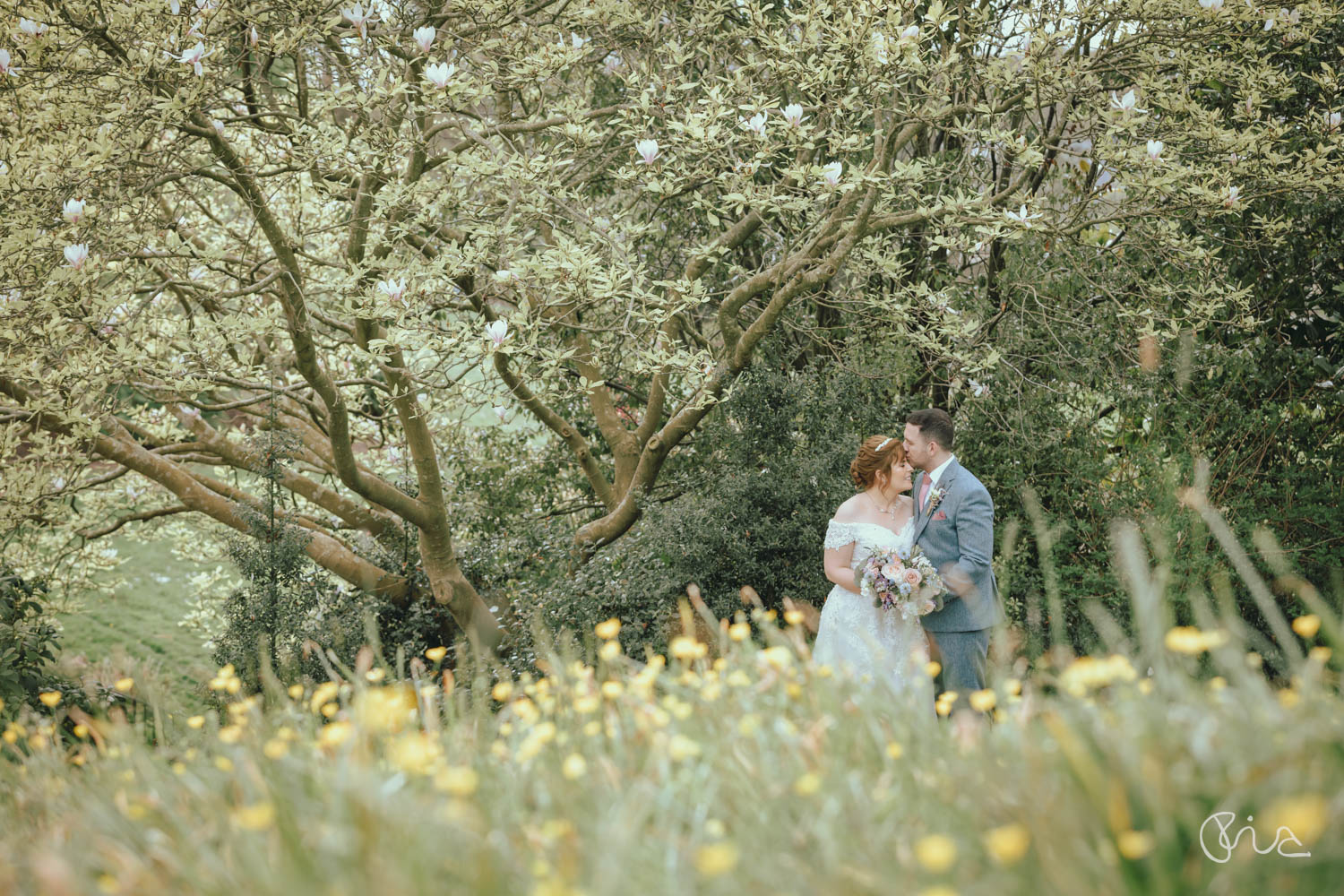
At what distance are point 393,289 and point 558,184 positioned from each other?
1192 mm

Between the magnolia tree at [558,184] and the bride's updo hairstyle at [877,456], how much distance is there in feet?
3.51

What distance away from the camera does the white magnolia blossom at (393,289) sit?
14.5ft

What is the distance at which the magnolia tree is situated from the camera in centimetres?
468

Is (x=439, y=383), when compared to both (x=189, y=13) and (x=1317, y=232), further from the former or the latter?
(x=1317, y=232)

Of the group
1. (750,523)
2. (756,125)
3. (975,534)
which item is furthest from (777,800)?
(750,523)

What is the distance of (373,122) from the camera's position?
18.4 ft

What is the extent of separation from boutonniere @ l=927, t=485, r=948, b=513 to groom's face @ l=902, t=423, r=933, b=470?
176 millimetres

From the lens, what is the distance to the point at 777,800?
1.67 m

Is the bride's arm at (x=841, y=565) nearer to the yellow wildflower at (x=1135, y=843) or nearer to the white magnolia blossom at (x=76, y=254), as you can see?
the yellow wildflower at (x=1135, y=843)

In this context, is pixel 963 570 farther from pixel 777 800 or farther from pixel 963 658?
pixel 777 800

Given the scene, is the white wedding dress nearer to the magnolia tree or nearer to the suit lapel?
the suit lapel

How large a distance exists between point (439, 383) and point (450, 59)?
6.12 ft

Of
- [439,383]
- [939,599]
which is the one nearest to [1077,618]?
[939,599]

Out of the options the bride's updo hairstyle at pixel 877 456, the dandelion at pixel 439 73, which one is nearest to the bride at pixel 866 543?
the bride's updo hairstyle at pixel 877 456
